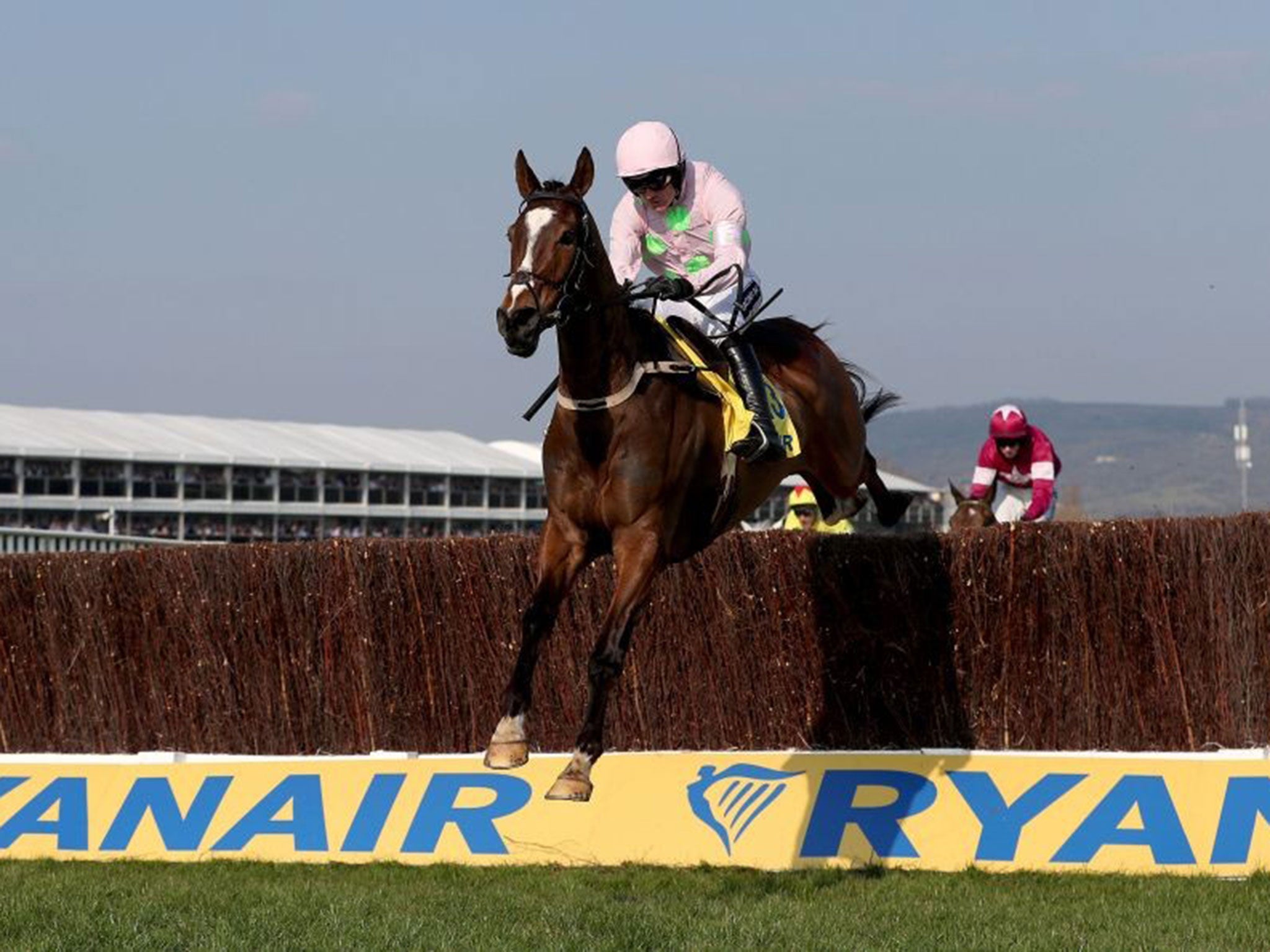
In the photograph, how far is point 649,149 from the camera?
990 centimetres

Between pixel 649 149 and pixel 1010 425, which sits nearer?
pixel 649 149

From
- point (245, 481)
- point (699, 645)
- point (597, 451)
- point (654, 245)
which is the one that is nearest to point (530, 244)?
point (597, 451)

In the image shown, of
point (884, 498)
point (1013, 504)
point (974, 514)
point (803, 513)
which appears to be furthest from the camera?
point (803, 513)

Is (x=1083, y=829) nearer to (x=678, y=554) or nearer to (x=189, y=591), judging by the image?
(x=678, y=554)

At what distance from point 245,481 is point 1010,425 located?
152 feet

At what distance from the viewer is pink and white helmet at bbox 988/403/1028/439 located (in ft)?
46.3

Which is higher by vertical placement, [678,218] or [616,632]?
[678,218]

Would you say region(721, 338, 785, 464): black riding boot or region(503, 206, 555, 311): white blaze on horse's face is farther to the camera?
region(721, 338, 785, 464): black riding boot

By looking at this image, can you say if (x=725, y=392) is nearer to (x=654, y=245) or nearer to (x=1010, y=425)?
(x=654, y=245)

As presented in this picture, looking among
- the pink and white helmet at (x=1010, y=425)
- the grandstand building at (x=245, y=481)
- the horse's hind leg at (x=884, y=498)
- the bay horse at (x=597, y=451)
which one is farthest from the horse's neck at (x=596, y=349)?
the grandstand building at (x=245, y=481)

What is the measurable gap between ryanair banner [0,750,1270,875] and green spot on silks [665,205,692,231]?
8.86 ft

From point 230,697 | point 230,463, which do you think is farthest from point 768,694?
point 230,463

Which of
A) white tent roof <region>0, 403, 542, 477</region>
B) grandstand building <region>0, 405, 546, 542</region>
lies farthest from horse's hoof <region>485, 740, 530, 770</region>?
white tent roof <region>0, 403, 542, 477</region>

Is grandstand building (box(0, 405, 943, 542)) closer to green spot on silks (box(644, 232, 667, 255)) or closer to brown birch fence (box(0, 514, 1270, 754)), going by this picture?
brown birch fence (box(0, 514, 1270, 754))
